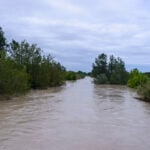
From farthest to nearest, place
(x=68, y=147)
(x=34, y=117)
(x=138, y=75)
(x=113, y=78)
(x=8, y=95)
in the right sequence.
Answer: (x=113, y=78) → (x=138, y=75) → (x=8, y=95) → (x=34, y=117) → (x=68, y=147)

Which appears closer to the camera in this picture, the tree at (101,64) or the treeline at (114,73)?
the treeline at (114,73)

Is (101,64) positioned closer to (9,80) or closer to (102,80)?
(102,80)

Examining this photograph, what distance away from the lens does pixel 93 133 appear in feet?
43.4

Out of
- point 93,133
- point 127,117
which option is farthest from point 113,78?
Answer: point 93,133

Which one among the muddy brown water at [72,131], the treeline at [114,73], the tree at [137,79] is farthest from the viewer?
the treeline at [114,73]

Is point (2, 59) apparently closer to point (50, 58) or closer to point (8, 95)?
point (8, 95)

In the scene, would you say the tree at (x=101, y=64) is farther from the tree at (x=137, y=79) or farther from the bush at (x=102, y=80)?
the tree at (x=137, y=79)

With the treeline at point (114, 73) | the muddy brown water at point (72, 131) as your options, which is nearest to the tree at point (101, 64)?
the treeline at point (114, 73)

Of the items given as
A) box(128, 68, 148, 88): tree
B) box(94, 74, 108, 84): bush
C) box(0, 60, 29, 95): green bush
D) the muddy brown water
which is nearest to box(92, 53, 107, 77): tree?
box(94, 74, 108, 84): bush

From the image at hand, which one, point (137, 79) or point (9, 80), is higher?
point (137, 79)

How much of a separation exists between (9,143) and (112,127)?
5019mm

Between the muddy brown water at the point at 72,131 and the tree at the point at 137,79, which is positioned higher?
the tree at the point at 137,79

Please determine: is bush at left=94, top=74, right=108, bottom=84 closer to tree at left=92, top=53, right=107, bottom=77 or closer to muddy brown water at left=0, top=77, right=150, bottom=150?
tree at left=92, top=53, right=107, bottom=77

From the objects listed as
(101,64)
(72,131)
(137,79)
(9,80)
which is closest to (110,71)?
(101,64)
